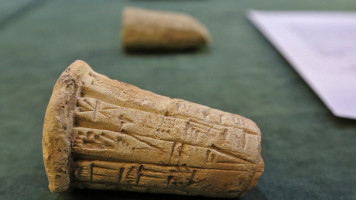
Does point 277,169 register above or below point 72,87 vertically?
below

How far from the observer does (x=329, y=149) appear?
5.81 ft

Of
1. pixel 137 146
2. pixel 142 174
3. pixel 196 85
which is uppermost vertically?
pixel 137 146

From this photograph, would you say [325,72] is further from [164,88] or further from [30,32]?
[30,32]

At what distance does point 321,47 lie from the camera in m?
2.75

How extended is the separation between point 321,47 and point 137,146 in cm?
197

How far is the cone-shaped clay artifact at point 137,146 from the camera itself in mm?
1250

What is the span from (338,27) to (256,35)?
0.67 meters

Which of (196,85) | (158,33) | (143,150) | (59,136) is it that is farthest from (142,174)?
(158,33)

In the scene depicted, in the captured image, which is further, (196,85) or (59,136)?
(196,85)

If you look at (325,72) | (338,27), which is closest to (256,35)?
(338,27)

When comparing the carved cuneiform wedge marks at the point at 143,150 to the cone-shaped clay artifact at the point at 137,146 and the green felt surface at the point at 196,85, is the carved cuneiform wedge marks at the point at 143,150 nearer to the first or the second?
the cone-shaped clay artifact at the point at 137,146

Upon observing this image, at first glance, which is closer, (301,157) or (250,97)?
(301,157)

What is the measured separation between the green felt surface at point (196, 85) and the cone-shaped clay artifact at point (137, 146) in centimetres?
15

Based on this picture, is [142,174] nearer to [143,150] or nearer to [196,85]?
[143,150]
